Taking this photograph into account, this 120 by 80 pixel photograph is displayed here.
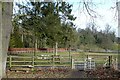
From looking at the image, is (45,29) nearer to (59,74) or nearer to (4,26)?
(59,74)

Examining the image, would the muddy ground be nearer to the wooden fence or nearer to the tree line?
the wooden fence

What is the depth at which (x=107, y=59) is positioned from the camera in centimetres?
704

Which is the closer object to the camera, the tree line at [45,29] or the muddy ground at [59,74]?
the muddy ground at [59,74]

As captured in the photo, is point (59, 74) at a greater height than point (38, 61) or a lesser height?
lesser

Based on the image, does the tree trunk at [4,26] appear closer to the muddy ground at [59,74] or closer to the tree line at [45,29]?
the muddy ground at [59,74]

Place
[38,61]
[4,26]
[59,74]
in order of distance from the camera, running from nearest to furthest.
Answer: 1. [4,26]
2. [59,74]
3. [38,61]

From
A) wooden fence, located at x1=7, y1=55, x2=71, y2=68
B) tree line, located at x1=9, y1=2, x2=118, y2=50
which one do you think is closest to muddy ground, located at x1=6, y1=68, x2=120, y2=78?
wooden fence, located at x1=7, y1=55, x2=71, y2=68

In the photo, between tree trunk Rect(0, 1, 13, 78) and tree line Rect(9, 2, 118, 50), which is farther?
tree line Rect(9, 2, 118, 50)

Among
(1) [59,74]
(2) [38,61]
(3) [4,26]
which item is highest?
(3) [4,26]

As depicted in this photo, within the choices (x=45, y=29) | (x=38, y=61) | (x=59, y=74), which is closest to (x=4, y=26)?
(x=59, y=74)

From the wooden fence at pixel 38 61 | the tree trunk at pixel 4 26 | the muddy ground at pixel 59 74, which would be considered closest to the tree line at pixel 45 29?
the wooden fence at pixel 38 61

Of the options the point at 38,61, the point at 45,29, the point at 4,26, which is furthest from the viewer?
the point at 45,29

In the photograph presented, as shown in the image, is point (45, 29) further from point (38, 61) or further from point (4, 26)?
point (4, 26)

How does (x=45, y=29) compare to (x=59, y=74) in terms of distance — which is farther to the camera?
(x=45, y=29)
